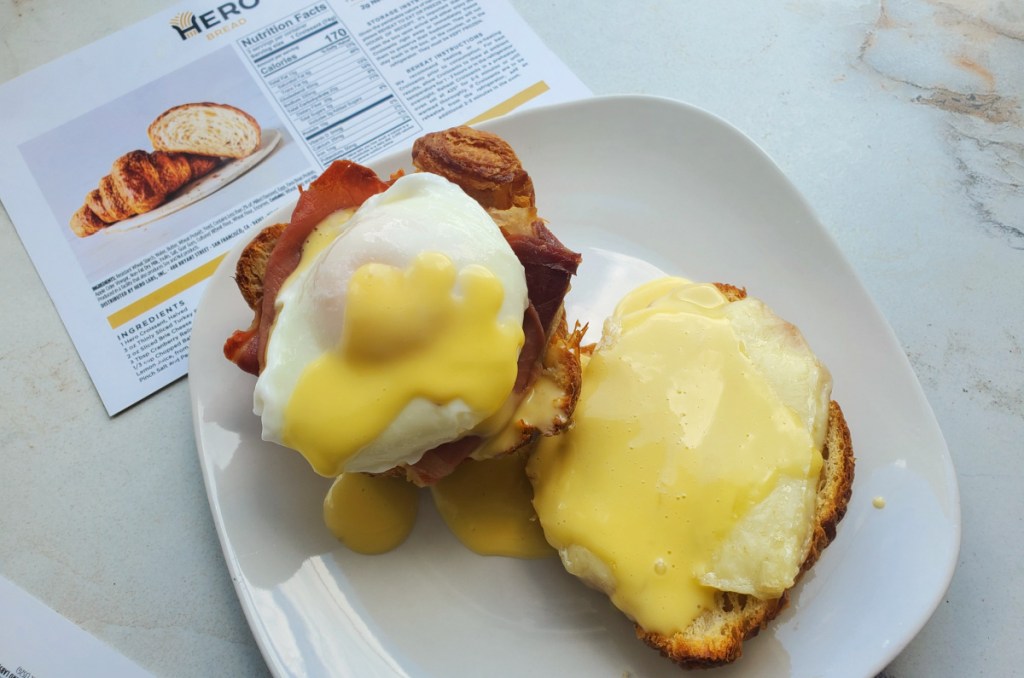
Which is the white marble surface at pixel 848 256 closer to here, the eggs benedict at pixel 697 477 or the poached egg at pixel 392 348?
the eggs benedict at pixel 697 477

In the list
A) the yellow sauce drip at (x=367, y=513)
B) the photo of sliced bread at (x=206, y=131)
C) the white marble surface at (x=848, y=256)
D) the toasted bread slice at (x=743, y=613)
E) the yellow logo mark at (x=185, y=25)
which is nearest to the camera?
the toasted bread slice at (x=743, y=613)

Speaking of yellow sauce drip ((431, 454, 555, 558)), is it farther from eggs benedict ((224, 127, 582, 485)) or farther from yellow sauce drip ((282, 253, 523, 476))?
yellow sauce drip ((282, 253, 523, 476))

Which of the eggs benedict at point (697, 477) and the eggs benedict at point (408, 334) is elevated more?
the eggs benedict at point (408, 334)

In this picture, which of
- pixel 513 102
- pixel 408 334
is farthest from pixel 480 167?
pixel 513 102

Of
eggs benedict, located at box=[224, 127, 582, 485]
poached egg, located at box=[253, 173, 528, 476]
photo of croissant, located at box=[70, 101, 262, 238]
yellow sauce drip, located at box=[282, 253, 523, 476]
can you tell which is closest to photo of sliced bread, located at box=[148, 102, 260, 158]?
photo of croissant, located at box=[70, 101, 262, 238]

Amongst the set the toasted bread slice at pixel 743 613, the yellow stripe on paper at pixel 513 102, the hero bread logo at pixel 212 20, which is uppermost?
the hero bread logo at pixel 212 20

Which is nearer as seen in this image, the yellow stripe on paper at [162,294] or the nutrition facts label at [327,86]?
the yellow stripe on paper at [162,294]

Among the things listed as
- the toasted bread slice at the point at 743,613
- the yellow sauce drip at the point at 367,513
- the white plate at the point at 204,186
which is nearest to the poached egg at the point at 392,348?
the yellow sauce drip at the point at 367,513

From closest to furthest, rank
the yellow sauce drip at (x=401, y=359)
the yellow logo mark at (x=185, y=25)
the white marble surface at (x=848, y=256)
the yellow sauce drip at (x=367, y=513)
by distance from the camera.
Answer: the yellow sauce drip at (x=401, y=359) → the yellow sauce drip at (x=367, y=513) → the white marble surface at (x=848, y=256) → the yellow logo mark at (x=185, y=25)

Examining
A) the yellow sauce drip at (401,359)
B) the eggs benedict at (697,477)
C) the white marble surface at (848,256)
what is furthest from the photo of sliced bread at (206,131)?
the eggs benedict at (697,477)
